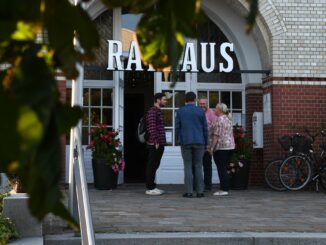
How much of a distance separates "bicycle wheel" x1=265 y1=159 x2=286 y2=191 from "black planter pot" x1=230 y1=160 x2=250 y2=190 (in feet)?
1.24

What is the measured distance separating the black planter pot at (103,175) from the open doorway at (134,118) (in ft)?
11.9

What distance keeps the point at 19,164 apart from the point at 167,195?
843 centimetres

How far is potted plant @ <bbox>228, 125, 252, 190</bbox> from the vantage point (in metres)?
10.4

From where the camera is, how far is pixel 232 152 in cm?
1051

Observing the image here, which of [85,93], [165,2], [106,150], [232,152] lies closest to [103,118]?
[85,93]

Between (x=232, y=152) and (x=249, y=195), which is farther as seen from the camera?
(x=232, y=152)

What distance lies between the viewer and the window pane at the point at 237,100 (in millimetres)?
12242

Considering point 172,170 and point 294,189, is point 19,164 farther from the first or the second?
point 172,170

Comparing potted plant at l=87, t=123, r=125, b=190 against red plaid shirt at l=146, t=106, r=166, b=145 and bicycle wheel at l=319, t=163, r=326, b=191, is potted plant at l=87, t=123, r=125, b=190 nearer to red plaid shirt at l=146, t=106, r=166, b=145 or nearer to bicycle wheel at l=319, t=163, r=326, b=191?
red plaid shirt at l=146, t=106, r=166, b=145

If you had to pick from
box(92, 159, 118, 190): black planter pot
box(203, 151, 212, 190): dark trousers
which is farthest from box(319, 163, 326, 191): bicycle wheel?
box(92, 159, 118, 190): black planter pot

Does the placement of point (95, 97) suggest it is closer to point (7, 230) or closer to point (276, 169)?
point (276, 169)

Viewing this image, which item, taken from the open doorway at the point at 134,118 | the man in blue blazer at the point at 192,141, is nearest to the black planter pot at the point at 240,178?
the man in blue blazer at the point at 192,141

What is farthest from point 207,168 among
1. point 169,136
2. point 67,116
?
point 67,116

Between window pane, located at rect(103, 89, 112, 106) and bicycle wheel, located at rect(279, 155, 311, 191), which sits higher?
window pane, located at rect(103, 89, 112, 106)
